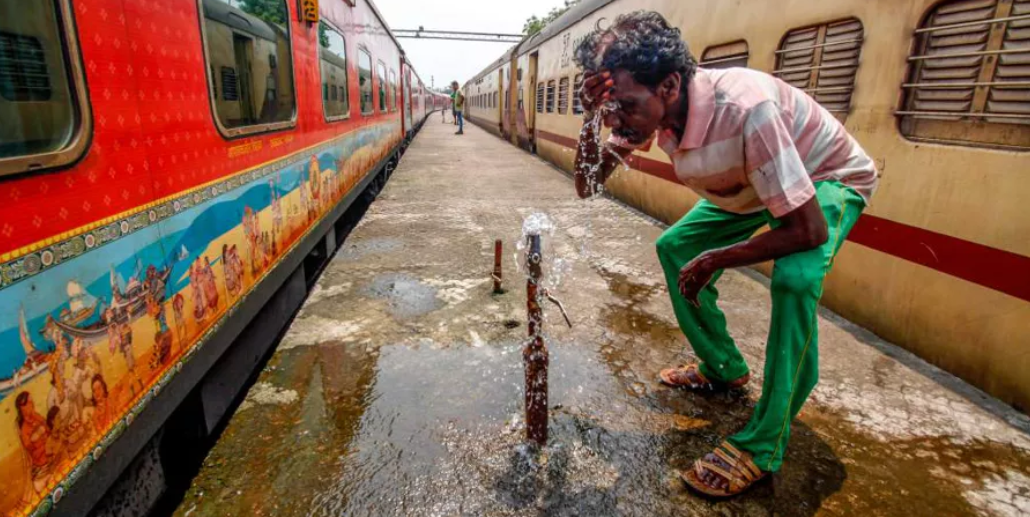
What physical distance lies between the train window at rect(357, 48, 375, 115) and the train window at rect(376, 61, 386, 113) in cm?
104

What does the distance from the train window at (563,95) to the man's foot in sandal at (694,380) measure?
8365 millimetres

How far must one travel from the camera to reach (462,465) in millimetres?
2139

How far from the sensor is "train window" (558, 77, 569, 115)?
10.3 meters

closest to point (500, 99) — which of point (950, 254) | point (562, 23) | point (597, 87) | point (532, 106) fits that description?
point (532, 106)

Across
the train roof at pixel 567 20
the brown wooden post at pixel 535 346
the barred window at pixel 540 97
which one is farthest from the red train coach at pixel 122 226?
the barred window at pixel 540 97

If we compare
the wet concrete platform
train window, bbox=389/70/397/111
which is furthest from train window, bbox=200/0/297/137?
train window, bbox=389/70/397/111

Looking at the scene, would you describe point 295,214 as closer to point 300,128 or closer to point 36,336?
point 300,128

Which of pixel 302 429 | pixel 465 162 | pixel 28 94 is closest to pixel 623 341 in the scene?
pixel 302 429

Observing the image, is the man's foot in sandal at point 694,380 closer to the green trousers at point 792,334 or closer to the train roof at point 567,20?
the green trousers at point 792,334

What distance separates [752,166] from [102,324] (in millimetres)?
2194

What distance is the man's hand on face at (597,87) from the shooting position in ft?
5.92

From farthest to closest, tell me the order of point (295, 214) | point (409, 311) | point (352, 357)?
point (295, 214) → point (409, 311) → point (352, 357)

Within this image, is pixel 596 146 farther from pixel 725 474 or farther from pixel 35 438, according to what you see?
pixel 35 438

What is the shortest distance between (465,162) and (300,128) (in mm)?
8671
